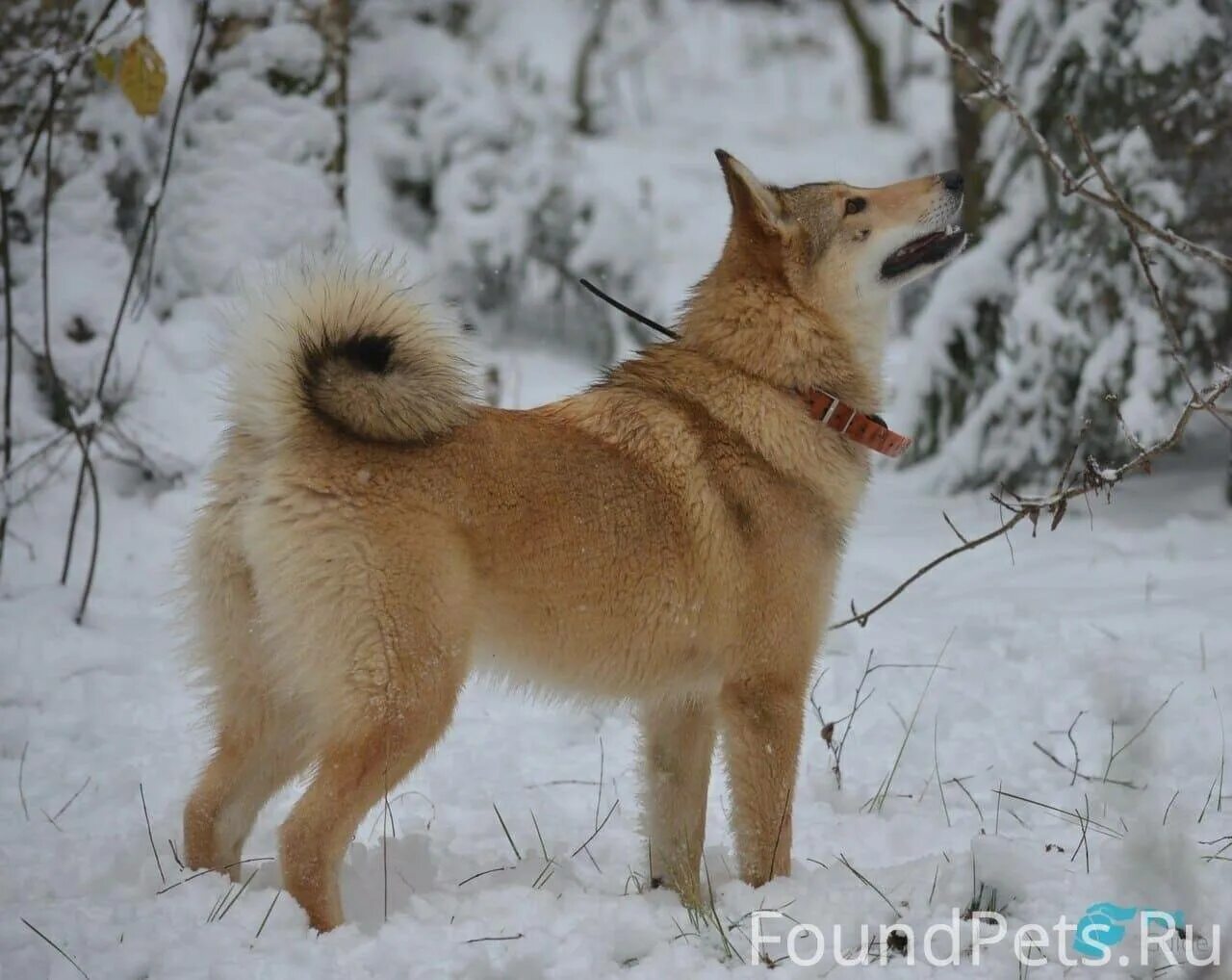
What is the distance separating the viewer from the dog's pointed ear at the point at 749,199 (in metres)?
3.74

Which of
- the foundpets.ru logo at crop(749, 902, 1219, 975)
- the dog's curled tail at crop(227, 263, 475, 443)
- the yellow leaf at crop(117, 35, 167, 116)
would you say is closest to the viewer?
the foundpets.ru logo at crop(749, 902, 1219, 975)

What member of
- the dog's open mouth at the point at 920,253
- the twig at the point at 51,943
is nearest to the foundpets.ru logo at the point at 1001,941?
the twig at the point at 51,943

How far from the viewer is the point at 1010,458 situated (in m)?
7.12

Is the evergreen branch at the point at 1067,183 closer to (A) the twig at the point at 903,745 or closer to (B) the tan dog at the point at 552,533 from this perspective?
(B) the tan dog at the point at 552,533

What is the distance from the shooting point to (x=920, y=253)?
3.91 meters

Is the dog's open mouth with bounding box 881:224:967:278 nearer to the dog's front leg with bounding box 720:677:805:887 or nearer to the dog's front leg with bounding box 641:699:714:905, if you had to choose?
the dog's front leg with bounding box 720:677:805:887

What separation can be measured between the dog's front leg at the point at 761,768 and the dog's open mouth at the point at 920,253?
136cm

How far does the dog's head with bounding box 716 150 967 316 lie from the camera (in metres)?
3.82

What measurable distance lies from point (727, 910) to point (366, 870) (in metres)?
1.04

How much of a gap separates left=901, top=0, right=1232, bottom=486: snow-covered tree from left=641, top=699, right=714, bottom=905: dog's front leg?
3.65 m

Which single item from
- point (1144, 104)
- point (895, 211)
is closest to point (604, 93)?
point (1144, 104)

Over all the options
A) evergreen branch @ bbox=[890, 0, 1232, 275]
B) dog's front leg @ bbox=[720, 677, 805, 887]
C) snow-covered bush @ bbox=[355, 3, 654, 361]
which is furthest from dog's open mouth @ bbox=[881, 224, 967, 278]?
snow-covered bush @ bbox=[355, 3, 654, 361]

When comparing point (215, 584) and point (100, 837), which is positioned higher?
point (215, 584)

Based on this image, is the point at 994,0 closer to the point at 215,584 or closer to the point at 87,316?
the point at 87,316
